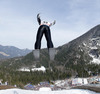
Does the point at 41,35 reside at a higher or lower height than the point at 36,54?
higher

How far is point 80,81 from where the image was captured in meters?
95.1

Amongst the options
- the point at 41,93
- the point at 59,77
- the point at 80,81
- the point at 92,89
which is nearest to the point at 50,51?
the point at 41,93

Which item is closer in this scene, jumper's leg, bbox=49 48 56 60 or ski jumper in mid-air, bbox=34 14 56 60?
jumper's leg, bbox=49 48 56 60

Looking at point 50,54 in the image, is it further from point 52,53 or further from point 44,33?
point 44,33

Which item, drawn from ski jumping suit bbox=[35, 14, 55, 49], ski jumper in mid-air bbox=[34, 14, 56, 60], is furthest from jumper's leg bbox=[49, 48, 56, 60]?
ski jumping suit bbox=[35, 14, 55, 49]

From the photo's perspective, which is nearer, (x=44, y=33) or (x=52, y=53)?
(x=52, y=53)

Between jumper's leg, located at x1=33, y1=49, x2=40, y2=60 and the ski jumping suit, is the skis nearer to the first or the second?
jumper's leg, located at x1=33, y1=49, x2=40, y2=60

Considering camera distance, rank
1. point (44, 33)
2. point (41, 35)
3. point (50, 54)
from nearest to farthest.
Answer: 1. point (50, 54)
2. point (41, 35)
3. point (44, 33)

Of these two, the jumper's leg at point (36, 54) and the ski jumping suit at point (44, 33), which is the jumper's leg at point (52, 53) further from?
the jumper's leg at point (36, 54)

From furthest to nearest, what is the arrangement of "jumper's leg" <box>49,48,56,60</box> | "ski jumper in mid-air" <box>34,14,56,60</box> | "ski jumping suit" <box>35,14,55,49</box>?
"ski jumping suit" <box>35,14,55,49</box> → "ski jumper in mid-air" <box>34,14,56,60</box> → "jumper's leg" <box>49,48,56,60</box>

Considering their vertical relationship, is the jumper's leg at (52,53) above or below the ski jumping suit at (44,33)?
below

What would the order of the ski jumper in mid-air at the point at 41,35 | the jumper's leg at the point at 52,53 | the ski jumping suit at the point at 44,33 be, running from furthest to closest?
the ski jumping suit at the point at 44,33, the ski jumper in mid-air at the point at 41,35, the jumper's leg at the point at 52,53

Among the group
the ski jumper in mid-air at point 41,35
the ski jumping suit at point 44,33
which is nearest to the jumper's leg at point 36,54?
the ski jumper in mid-air at point 41,35

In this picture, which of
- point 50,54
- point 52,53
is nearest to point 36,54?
point 50,54
